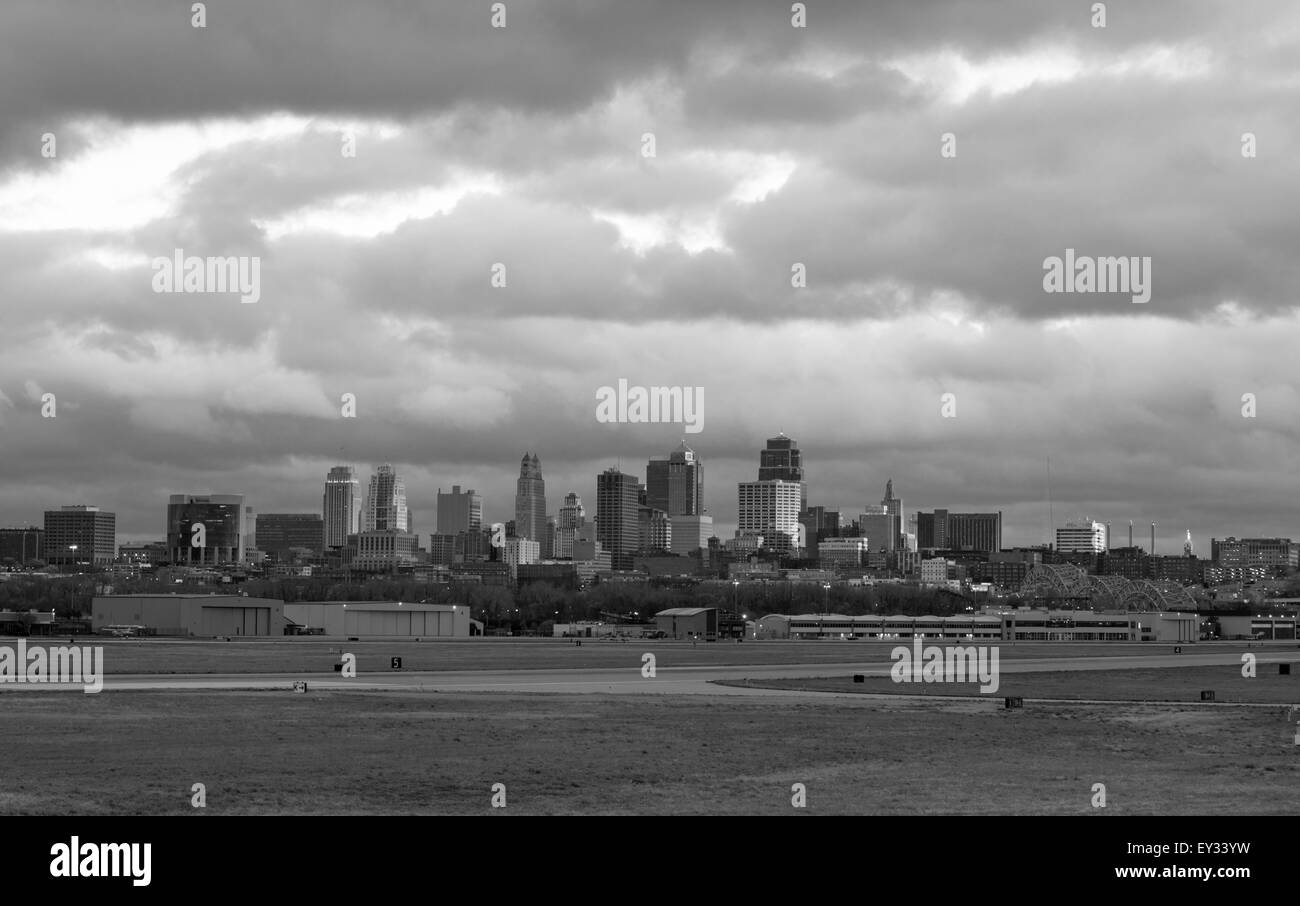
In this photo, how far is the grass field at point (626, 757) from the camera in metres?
35.0

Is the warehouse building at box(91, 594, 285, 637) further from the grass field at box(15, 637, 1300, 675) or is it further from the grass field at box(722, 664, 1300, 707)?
the grass field at box(722, 664, 1300, 707)

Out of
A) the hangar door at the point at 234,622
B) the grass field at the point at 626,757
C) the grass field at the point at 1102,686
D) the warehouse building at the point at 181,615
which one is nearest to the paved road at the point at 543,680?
the grass field at the point at 1102,686

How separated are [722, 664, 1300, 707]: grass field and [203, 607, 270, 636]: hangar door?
114 metres

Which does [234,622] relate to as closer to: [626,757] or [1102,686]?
[1102,686]

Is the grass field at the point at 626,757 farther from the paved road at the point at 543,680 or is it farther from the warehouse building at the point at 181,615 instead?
the warehouse building at the point at 181,615

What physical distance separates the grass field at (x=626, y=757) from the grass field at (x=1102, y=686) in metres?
9.69

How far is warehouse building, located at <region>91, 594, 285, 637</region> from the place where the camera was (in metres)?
184

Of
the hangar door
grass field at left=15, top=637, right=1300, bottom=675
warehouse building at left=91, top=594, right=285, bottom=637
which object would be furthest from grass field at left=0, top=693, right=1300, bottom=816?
the hangar door

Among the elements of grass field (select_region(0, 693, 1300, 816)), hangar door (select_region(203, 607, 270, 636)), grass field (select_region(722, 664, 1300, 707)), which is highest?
grass field (select_region(0, 693, 1300, 816))
